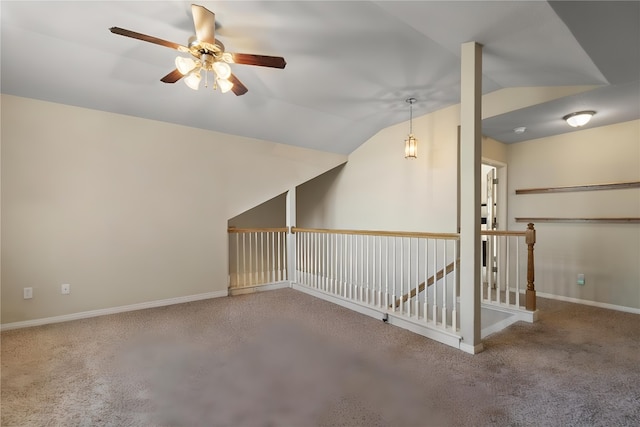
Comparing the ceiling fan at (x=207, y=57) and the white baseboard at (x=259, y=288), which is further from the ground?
the ceiling fan at (x=207, y=57)

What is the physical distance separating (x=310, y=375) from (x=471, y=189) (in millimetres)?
1859

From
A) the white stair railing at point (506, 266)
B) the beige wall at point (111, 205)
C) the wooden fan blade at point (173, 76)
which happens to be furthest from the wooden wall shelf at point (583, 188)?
the wooden fan blade at point (173, 76)

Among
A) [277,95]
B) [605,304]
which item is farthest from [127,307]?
[605,304]

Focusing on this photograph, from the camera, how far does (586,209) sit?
3.91 m

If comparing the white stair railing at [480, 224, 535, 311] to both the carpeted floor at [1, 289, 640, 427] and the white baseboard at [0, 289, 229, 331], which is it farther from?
the white baseboard at [0, 289, 229, 331]

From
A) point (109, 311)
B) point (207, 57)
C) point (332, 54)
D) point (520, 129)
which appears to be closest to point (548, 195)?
point (520, 129)

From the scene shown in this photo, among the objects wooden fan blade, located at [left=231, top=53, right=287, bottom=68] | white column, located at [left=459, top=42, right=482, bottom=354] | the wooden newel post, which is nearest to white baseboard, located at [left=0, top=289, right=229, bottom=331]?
wooden fan blade, located at [left=231, top=53, right=287, bottom=68]

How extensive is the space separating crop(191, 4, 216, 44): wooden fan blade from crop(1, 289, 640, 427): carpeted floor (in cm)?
242

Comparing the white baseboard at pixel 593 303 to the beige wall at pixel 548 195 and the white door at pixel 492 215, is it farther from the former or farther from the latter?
the white door at pixel 492 215

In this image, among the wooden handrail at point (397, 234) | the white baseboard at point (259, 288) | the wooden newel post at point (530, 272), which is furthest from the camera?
the white baseboard at point (259, 288)

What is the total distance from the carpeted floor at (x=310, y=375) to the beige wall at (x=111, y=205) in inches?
20.5

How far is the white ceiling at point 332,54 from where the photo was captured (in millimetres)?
2076

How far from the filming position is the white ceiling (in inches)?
81.7

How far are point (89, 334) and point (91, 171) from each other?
171 centimetres
